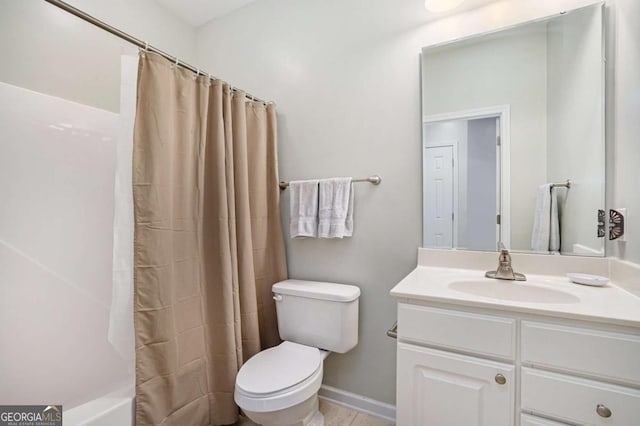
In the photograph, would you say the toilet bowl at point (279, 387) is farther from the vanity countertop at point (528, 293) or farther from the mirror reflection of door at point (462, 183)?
the mirror reflection of door at point (462, 183)

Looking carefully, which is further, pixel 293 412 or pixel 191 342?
pixel 191 342

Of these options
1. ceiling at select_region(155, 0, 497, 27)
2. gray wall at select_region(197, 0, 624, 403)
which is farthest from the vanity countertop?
ceiling at select_region(155, 0, 497, 27)

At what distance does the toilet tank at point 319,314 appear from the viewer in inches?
58.9

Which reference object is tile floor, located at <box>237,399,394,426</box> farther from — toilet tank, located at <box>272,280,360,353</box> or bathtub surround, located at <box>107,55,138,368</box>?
bathtub surround, located at <box>107,55,138,368</box>

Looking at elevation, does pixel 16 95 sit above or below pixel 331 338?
above

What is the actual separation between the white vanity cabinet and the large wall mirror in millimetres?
533

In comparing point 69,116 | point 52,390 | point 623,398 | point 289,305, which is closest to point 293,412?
point 289,305

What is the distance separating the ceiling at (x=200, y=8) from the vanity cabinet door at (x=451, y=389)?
2406 millimetres

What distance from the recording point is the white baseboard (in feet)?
5.08

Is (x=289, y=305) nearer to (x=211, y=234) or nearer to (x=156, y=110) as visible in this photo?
(x=211, y=234)

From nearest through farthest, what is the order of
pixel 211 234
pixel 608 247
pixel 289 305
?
pixel 608 247 → pixel 211 234 → pixel 289 305

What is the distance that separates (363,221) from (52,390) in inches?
70.6

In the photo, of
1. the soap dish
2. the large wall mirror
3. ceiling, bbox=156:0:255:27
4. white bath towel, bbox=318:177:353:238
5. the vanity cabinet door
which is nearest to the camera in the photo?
the vanity cabinet door

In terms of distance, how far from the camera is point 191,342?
1.33 m
